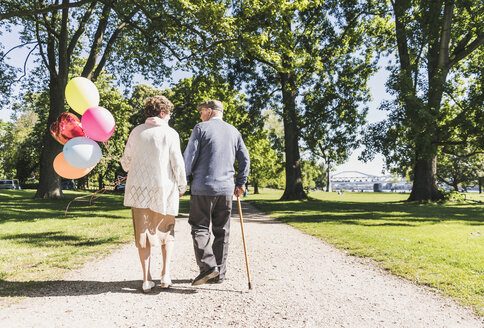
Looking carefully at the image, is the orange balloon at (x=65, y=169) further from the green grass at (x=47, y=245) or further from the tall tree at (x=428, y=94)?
the tall tree at (x=428, y=94)

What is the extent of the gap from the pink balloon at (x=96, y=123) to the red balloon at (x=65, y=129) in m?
0.26

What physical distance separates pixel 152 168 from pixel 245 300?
6.01 ft

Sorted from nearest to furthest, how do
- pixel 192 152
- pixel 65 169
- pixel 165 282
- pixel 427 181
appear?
pixel 165 282, pixel 192 152, pixel 65 169, pixel 427 181

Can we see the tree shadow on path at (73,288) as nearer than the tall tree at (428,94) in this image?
Yes

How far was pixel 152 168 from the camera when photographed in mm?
3775

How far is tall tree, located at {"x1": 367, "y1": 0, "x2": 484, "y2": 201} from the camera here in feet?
51.4

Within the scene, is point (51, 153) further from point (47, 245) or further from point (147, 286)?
point (147, 286)

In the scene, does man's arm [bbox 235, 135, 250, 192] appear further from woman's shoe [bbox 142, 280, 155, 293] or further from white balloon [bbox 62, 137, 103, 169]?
white balloon [bbox 62, 137, 103, 169]

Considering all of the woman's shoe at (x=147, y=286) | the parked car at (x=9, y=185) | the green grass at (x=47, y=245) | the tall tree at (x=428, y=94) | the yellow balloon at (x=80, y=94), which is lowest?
the green grass at (x=47, y=245)

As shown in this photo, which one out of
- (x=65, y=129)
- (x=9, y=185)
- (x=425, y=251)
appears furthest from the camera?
(x=9, y=185)

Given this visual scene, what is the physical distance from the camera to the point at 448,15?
18.4 meters

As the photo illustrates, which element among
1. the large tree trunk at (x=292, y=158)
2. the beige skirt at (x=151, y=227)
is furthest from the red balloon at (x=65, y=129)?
the large tree trunk at (x=292, y=158)

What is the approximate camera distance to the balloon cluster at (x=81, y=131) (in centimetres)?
405

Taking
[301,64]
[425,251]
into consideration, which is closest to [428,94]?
[301,64]
